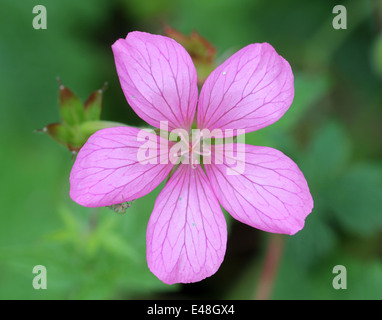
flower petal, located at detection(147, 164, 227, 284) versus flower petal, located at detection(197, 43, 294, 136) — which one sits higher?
flower petal, located at detection(197, 43, 294, 136)

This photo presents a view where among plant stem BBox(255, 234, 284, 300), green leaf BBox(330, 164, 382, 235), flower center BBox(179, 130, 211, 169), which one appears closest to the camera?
flower center BBox(179, 130, 211, 169)

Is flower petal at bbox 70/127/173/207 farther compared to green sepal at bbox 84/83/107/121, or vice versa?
green sepal at bbox 84/83/107/121

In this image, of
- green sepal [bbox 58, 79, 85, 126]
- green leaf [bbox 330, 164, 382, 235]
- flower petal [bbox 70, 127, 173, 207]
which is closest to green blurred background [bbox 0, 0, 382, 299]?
green leaf [bbox 330, 164, 382, 235]

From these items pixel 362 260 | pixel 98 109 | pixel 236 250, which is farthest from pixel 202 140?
pixel 362 260

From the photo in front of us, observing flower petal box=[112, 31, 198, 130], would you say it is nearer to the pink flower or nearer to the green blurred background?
the pink flower

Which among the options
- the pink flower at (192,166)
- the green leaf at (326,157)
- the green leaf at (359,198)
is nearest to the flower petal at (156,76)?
the pink flower at (192,166)

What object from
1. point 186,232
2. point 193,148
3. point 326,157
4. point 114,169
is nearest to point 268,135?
point 326,157

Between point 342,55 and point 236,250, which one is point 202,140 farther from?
point 342,55
